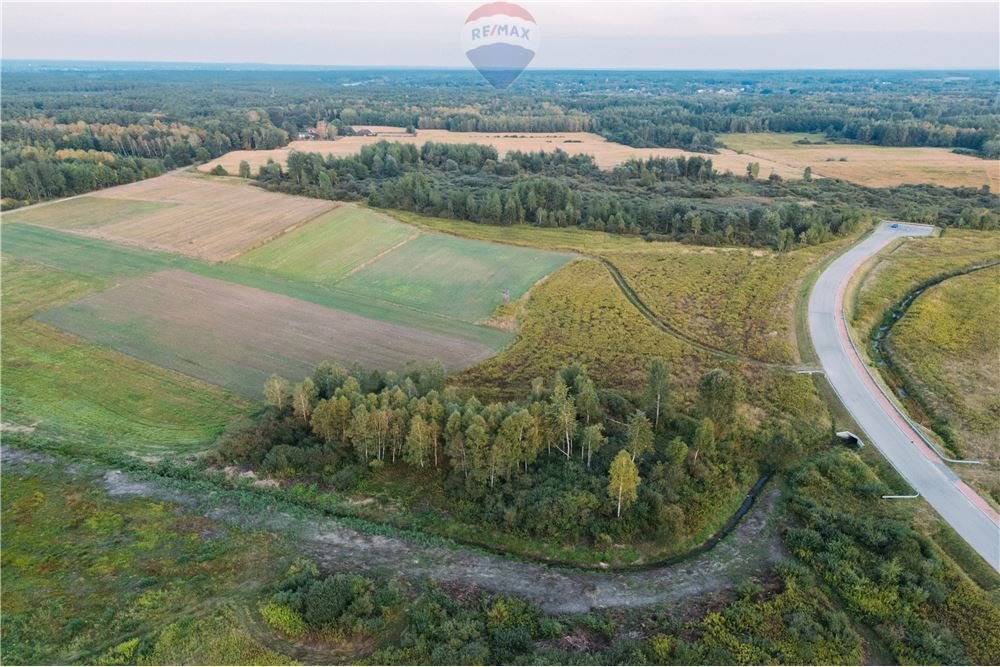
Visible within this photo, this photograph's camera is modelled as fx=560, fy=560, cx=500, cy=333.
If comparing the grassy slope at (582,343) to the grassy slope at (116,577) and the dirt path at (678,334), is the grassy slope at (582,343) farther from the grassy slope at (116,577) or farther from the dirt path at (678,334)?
the grassy slope at (116,577)

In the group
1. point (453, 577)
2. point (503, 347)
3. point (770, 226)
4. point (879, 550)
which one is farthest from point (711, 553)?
point (770, 226)

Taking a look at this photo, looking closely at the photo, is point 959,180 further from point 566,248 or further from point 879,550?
point 879,550

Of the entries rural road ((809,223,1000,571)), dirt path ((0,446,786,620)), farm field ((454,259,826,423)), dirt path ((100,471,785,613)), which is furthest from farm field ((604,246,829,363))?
dirt path ((100,471,785,613))

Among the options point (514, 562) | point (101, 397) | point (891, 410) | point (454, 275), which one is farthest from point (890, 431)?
point (101, 397)

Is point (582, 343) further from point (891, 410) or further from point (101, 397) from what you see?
point (101, 397)

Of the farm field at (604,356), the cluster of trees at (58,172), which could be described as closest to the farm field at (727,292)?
the farm field at (604,356)

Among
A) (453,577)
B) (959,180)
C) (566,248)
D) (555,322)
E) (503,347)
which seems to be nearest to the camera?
(453,577)
